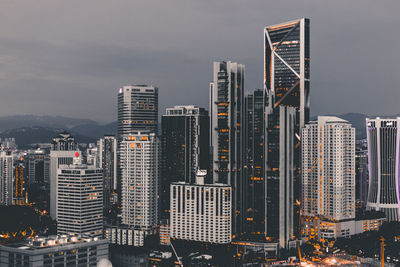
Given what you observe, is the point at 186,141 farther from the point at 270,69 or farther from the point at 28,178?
the point at 28,178

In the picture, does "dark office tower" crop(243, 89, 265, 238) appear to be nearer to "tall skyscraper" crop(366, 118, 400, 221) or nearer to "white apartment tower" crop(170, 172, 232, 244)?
"white apartment tower" crop(170, 172, 232, 244)

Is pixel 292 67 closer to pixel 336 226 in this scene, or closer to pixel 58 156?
pixel 336 226

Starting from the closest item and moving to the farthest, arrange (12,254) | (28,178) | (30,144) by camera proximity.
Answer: (12,254) → (28,178) → (30,144)

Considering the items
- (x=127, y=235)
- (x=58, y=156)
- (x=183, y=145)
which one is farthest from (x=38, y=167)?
(x=127, y=235)

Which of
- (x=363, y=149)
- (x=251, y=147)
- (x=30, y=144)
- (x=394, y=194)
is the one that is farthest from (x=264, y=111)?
(x=30, y=144)

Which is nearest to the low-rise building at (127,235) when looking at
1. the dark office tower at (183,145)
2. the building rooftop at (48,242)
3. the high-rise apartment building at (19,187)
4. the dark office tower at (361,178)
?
the dark office tower at (183,145)

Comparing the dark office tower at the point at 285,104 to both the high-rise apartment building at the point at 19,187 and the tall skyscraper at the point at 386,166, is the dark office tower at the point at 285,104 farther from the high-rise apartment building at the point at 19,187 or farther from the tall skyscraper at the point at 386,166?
the high-rise apartment building at the point at 19,187

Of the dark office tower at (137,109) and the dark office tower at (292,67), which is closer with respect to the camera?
the dark office tower at (292,67)
